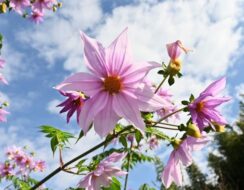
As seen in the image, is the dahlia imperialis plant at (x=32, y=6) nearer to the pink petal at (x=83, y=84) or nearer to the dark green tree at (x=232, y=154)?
the pink petal at (x=83, y=84)

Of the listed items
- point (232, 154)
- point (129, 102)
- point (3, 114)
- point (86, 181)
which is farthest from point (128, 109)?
point (232, 154)

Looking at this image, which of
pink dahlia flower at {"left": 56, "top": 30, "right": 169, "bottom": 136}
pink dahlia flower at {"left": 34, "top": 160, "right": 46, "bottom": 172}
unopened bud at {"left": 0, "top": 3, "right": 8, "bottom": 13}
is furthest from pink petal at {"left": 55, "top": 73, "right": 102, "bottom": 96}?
pink dahlia flower at {"left": 34, "top": 160, "right": 46, "bottom": 172}

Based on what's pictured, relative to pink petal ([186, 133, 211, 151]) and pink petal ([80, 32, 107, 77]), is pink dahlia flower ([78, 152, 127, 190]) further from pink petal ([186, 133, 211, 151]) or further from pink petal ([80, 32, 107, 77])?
pink petal ([80, 32, 107, 77])

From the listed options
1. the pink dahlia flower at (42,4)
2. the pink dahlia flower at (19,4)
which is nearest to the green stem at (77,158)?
the pink dahlia flower at (19,4)

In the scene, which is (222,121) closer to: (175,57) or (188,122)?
(188,122)

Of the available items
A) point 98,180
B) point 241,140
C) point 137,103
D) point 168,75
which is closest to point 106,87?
point 137,103

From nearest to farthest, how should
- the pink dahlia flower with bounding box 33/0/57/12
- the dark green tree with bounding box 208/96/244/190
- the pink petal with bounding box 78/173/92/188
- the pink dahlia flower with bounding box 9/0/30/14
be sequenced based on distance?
the pink petal with bounding box 78/173/92/188
the pink dahlia flower with bounding box 9/0/30/14
the pink dahlia flower with bounding box 33/0/57/12
the dark green tree with bounding box 208/96/244/190
